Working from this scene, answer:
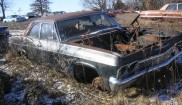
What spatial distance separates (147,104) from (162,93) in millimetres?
591

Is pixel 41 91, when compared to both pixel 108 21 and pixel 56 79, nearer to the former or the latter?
pixel 56 79

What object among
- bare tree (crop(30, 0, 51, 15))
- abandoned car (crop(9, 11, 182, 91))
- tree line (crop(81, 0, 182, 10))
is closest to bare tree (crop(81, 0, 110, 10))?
tree line (crop(81, 0, 182, 10))

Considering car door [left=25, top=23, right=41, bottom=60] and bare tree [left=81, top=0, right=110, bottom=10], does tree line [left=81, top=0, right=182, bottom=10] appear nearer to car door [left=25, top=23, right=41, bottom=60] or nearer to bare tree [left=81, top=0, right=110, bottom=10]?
bare tree [left=81, top=0, right=110, bottom=10]

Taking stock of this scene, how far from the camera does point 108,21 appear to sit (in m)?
6.51

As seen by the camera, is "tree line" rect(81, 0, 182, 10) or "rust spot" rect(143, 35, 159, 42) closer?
"rust spot" rect(143, 35, 159, 42)

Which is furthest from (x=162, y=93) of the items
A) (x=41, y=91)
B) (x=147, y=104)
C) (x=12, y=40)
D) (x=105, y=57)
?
(x=12, y=40)

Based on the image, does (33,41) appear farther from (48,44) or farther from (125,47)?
(125,47)

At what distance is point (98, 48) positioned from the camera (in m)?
4.88

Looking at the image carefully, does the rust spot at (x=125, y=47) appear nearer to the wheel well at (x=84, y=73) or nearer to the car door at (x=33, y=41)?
the wheel well at (x=84, y=73)

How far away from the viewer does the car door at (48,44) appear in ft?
18.9

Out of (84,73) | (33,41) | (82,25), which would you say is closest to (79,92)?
(84,73)

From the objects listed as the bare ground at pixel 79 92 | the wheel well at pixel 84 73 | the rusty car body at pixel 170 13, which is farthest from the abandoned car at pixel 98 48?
the rusty car body at pixel 170 13

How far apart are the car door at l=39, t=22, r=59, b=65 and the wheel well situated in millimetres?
632

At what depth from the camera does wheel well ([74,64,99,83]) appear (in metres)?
5.26
